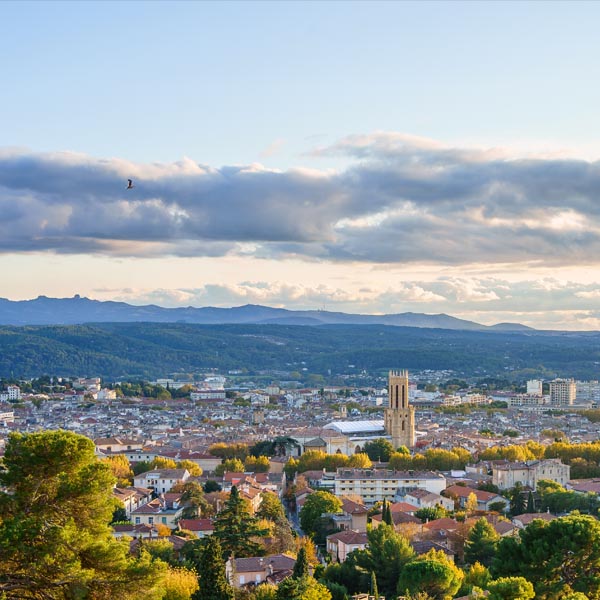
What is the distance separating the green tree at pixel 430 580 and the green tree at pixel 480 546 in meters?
4.66

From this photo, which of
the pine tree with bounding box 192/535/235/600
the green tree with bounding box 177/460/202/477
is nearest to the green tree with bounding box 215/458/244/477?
the green tree with bounding box 177/460/202/477

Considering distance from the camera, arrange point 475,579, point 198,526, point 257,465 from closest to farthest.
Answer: point 475,579
point 198,526
point 257,465

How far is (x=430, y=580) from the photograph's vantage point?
21844mm

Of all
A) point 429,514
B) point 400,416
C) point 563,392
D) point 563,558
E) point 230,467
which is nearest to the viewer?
point 563,558

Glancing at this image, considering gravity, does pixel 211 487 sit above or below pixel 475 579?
below

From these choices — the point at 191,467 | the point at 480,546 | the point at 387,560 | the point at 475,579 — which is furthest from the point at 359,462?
the point at 475,579

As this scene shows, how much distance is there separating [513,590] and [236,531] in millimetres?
10604

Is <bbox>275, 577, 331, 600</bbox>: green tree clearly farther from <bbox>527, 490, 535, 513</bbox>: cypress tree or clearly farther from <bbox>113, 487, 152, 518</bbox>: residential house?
<bbox>527, 490, 535, 513</bbox>: cypress tree

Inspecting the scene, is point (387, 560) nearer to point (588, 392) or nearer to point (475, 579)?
point (475, 579)

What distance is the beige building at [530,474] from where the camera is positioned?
41.8 m

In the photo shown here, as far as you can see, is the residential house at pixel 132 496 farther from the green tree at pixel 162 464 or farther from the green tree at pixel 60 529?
the green tree at pixel 60 529

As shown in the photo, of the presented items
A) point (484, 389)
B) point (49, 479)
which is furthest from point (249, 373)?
point (49, 479)

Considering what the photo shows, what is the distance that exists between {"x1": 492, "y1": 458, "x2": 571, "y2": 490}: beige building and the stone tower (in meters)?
14.9

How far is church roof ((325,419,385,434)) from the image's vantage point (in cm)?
6128
